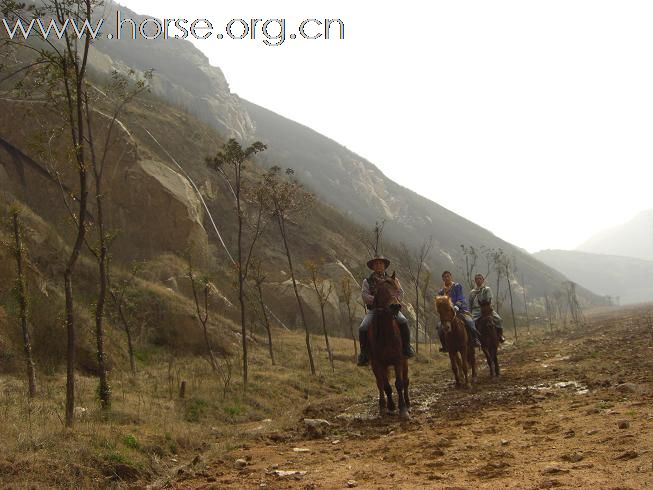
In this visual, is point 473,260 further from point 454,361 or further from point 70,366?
point 70,366

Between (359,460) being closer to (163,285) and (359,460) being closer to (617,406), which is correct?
(617,406)

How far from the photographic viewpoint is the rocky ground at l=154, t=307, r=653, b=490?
5.41 metres

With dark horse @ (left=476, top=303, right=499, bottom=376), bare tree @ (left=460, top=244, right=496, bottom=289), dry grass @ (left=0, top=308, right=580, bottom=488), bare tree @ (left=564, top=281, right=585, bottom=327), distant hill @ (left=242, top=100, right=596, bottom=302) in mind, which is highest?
distant hill @ (left=242, top=100, right=596, bottom=302)

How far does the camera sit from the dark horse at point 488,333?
1583 centimetres

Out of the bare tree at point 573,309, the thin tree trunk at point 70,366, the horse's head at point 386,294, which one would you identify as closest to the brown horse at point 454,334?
the horse's head at point 386,294

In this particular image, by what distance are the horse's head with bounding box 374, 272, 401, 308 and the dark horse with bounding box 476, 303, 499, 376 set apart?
6.39 metres

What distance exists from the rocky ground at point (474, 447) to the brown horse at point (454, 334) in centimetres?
174

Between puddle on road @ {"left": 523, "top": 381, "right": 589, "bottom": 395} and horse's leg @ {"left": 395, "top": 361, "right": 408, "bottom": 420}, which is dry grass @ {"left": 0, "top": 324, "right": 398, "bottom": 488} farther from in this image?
puddle on road @ {"left": 523, "top": 381, "right": 589, "bottom": 395}

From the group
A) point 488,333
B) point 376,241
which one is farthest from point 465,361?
point 376,241

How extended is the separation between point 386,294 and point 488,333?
22.3 ft

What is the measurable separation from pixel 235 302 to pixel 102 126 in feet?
58.2

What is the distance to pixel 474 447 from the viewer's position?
6.93 metres

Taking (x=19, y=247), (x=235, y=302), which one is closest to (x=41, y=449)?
(x=19, y=247)

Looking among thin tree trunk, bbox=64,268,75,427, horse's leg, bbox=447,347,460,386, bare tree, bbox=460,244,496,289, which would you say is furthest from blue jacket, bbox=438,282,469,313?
thin tree trunk, bbox=64,268,75,427
